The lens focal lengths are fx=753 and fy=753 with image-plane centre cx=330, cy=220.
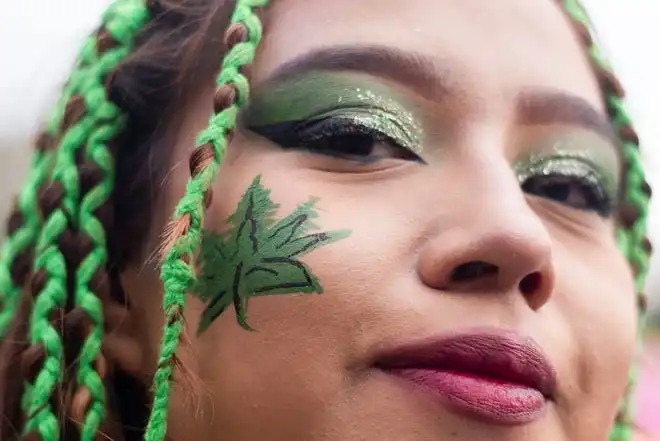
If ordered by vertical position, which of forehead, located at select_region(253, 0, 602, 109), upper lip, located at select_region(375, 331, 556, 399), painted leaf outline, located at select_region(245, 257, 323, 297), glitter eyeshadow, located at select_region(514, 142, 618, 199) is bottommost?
upper lip, located at select_region(375, 331, 556, 399)

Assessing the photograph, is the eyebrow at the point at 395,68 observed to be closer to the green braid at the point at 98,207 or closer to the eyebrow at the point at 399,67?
the eyebrow at the point at 399,67

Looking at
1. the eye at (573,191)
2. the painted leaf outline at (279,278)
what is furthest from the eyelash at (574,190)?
the painted leaf outline at (279,278)

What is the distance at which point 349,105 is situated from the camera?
0.93 metres

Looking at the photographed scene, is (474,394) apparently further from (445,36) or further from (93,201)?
(93,201)

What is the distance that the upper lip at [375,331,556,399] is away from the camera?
789 mm

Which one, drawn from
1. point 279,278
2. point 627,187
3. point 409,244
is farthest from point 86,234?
point 627,187

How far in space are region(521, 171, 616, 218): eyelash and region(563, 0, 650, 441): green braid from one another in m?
0.15

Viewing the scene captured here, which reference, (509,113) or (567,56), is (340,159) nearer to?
(509,113)

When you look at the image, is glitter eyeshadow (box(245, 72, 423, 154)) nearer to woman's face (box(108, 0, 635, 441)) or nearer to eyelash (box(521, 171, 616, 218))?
woman's face (box(108, 0, 635, 441))

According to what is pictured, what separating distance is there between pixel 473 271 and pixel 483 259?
0.06 feet

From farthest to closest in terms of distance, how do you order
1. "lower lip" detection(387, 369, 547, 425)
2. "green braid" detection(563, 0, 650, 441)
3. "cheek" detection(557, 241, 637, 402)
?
"green braid" detection(563, 0, 650, 441)
"cheek" detection(557, 241, 637, 402)
"lower lip" detection(387, 369, 547, 425)

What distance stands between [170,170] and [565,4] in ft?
2.23

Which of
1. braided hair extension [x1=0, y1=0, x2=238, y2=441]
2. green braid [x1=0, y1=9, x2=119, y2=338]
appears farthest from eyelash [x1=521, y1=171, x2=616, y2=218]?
green braid [x1=0, y1=9, x2=119, y2=338]

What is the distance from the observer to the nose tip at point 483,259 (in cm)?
81
